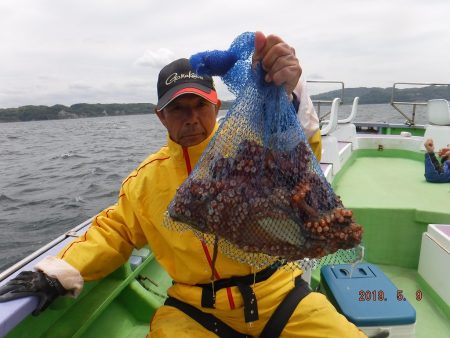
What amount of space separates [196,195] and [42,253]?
1.68m

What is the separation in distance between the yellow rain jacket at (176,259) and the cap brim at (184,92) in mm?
249

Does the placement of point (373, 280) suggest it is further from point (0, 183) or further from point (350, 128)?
point (0, 183)

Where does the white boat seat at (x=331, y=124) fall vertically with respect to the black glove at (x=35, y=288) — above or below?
above

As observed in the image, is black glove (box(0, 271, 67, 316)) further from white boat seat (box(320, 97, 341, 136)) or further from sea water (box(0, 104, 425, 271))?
sea water (box(0, 104, 425, 271))

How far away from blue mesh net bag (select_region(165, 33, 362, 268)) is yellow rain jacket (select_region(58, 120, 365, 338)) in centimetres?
55

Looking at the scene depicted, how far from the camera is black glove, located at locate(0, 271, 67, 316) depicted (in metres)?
1.92

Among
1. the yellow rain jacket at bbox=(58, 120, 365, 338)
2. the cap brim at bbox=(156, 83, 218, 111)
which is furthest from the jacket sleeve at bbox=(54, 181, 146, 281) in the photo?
the cap brim at bbox=(156, 83, 218, 111)

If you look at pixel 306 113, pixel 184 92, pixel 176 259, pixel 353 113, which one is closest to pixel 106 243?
pixel 176 259

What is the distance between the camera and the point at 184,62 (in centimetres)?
216

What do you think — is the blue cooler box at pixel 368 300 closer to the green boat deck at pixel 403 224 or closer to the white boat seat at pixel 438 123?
the green boat deck at pixel 403 224

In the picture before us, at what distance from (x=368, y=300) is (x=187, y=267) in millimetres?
1488

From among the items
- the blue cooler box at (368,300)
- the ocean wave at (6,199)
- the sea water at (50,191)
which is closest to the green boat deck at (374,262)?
the blue cooler box at (368,300)

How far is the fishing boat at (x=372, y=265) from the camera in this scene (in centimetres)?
242

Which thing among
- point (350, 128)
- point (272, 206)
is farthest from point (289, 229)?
point (350, 128)
